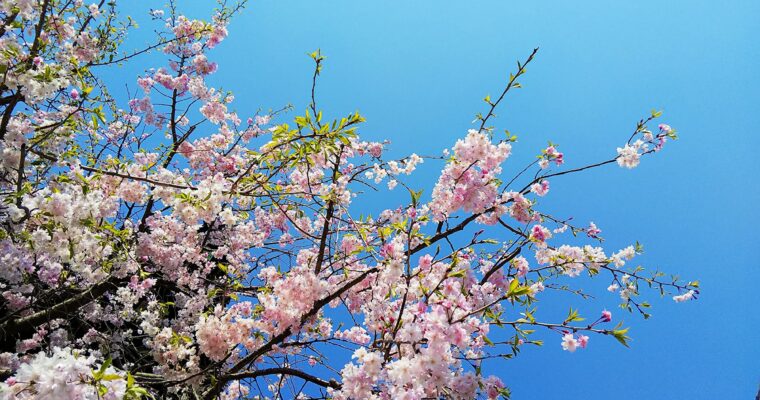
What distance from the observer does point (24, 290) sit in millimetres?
5645

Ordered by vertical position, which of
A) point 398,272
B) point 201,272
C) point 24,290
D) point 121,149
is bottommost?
point 398,272

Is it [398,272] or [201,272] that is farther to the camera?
[201,272]

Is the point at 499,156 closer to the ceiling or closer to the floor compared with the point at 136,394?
closer to the ceiling

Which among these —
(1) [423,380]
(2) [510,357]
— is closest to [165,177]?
(1) [423,380]

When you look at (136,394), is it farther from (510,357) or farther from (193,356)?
(510,357)

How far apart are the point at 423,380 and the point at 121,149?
21.2 ft

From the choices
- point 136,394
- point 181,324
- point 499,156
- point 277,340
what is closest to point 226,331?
point 277,340

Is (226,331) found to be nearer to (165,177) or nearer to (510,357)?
(165,177)

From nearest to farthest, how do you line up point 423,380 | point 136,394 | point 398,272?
point 136,394
point 423,380
point 398,272

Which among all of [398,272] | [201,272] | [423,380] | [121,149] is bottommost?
[423,380]

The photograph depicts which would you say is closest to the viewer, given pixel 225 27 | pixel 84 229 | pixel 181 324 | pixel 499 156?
pixel 84 229

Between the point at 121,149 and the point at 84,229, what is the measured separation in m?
3.93

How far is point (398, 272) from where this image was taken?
3262 millimetres

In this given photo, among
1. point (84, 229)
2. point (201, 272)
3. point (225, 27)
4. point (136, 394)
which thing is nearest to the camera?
point (136, 394)
